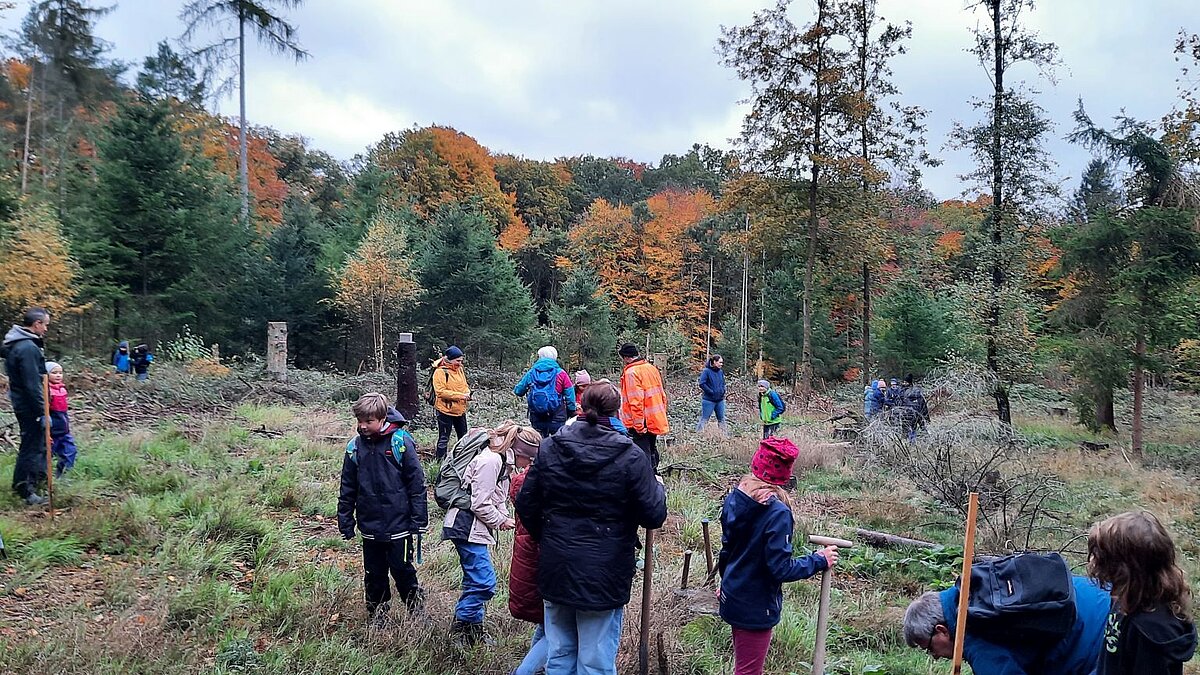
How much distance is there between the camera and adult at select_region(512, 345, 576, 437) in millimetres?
8273

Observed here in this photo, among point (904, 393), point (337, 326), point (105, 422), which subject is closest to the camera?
point (105, 422)

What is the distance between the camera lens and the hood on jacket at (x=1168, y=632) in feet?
6.64

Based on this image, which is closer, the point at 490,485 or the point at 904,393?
the point at 490,485

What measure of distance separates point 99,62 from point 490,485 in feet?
92.4

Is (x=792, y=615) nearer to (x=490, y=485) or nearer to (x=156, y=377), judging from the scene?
(x=490, y=485)

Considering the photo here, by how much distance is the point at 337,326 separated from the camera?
27.1m

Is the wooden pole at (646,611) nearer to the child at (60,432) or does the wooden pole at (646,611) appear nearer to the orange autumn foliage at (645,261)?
the child at (60,432)

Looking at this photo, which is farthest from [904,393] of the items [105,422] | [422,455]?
[105,422]

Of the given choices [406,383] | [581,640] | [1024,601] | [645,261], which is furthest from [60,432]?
[645,261]

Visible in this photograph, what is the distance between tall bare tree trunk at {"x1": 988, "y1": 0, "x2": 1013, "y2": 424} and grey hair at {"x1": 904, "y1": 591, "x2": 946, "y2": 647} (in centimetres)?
1502

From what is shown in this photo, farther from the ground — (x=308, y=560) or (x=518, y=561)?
(x=518, y=561)

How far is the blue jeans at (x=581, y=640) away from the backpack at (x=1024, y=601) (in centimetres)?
161

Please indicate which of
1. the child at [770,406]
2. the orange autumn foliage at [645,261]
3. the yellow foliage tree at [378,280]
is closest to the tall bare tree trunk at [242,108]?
the yellow foliage tree at [378,280]

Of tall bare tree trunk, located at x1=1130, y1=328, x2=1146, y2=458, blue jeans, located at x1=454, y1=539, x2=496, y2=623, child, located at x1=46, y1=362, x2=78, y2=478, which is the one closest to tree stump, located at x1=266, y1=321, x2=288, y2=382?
child, located at x1=46, y1=362, x2=78, y2=478
